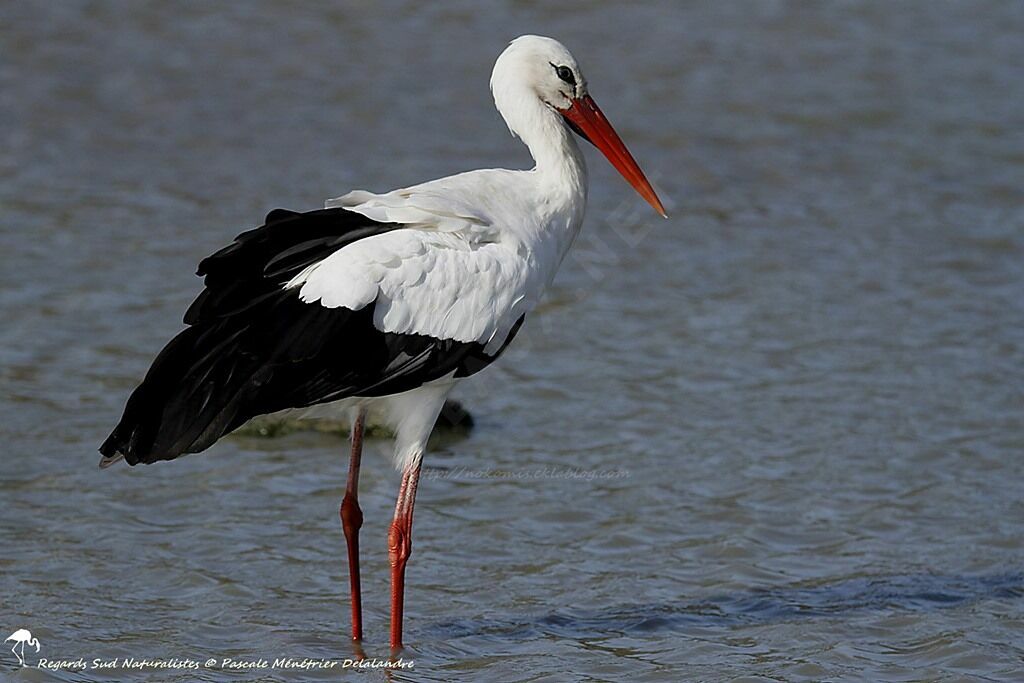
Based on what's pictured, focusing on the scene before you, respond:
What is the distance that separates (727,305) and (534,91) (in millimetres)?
3629

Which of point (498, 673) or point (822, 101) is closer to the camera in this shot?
point (498, 673)

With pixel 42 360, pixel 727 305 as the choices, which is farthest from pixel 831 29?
pixel 42 360

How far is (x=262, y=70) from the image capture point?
14.8 meters

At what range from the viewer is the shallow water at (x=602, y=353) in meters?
6.77

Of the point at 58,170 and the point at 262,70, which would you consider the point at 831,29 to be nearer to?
the point at 262,70

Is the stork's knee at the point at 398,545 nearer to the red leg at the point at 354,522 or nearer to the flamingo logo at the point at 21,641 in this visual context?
the red leg at the point at 354,522

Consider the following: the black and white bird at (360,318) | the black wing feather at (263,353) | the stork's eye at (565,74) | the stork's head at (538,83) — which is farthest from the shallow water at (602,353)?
the stork's eye at (565,74)

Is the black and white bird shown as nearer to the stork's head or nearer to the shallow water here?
the stork's head

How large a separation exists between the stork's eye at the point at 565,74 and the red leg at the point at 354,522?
1564mm

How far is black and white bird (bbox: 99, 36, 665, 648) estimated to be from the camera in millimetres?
6148

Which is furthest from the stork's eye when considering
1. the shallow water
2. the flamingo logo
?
the flamingo logo

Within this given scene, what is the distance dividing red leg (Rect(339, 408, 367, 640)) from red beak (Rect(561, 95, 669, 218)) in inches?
59.0

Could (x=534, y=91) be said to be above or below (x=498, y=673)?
above

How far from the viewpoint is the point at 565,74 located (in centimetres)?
708
